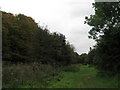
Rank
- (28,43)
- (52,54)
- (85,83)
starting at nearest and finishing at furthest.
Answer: (85,83)
(28,43)
(52,54)

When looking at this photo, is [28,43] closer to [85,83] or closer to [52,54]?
[52,54]

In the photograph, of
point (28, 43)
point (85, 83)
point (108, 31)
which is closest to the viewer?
point (85, 83)

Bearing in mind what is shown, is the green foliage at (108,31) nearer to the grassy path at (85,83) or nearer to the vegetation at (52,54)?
the vegetation at (52,54)

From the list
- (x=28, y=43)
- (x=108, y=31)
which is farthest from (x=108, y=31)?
(x=28, y=43)

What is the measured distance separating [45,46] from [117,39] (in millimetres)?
18651

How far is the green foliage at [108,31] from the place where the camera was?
26.3m

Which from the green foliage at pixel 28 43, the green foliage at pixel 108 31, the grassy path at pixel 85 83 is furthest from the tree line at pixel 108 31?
the green foliage at pixel 28 43

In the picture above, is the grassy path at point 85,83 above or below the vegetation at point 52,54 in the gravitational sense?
below

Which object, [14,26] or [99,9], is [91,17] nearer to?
[99,9]

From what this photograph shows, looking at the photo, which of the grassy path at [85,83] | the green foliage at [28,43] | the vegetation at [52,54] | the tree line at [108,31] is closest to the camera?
the grassy path at [85,83]

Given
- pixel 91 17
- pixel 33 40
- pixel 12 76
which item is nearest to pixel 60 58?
pixel 33 40

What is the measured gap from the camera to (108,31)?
1055 inches

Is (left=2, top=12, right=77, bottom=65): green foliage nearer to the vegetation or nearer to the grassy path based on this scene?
the vegetation

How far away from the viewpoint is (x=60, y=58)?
48.6 m
